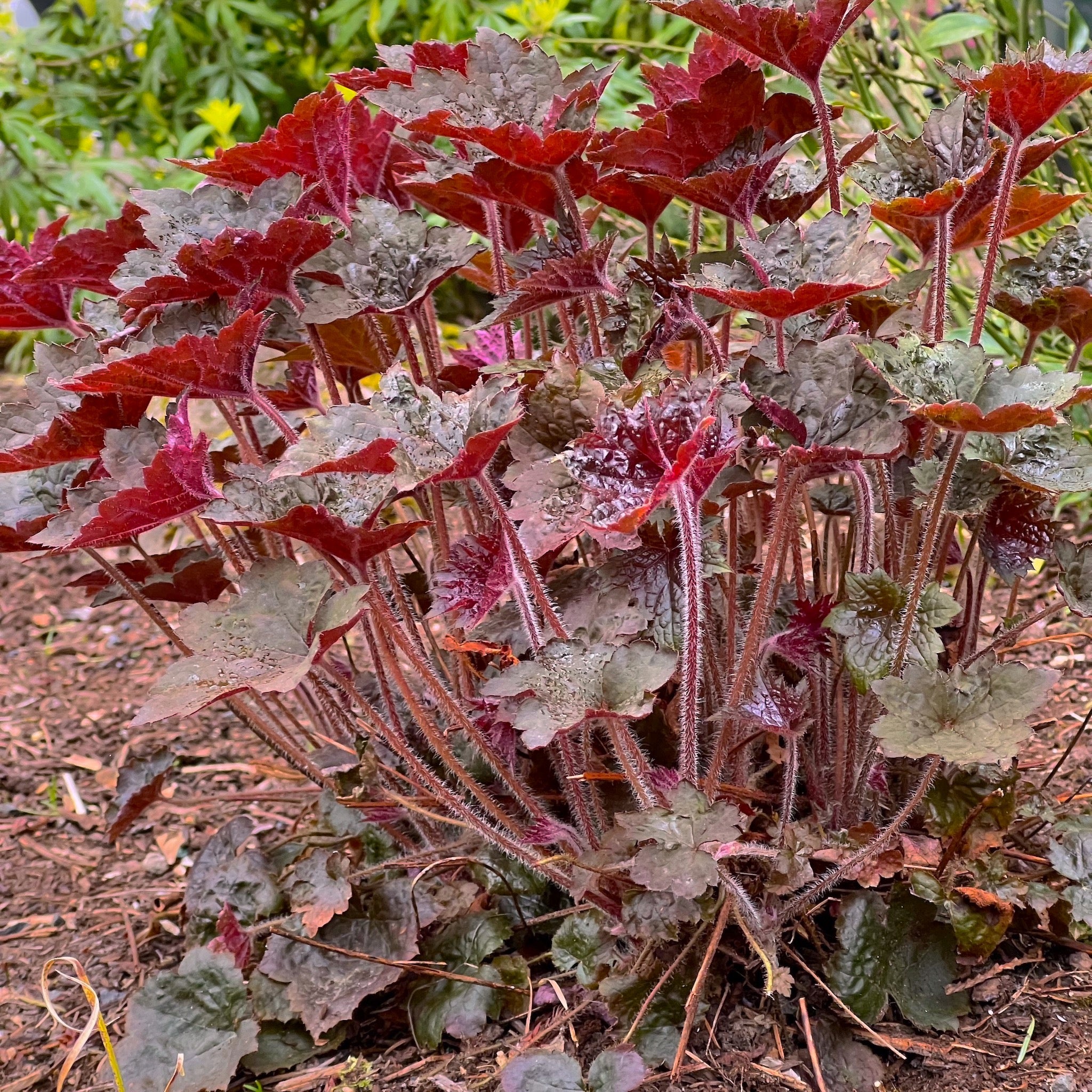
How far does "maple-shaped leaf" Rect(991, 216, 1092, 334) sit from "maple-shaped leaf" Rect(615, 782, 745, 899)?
2.24 ft

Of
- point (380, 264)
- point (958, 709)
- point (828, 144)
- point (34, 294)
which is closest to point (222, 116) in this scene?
point (34, 294)

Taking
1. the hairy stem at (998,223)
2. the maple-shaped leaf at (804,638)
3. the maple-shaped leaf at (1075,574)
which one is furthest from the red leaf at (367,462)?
the maple-shaped leaf at (1075,574)

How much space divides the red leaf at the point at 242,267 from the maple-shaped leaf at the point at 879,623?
68 cm

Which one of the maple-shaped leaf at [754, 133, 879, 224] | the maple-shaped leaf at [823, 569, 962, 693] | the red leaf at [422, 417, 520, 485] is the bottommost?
the maple-shaped leaf at [823, 569, 962, 693]

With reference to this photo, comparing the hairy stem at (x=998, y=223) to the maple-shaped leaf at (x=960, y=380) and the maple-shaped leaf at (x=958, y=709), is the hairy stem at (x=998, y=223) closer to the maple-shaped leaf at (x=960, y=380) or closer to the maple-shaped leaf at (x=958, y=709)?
the maple-shaped leaf at (x=960, y=380)

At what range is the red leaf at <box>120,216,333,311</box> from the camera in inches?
42.8

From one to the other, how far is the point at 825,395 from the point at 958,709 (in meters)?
0.35

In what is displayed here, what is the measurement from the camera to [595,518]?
0.93 meters

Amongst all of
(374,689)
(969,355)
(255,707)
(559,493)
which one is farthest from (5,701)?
(969,355)

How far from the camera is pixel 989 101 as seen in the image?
1058 millimetres

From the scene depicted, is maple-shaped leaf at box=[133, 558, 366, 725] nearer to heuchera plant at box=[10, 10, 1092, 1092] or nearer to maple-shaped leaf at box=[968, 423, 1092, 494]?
heuchera plant at box=[10, 10, 1092, 1092]

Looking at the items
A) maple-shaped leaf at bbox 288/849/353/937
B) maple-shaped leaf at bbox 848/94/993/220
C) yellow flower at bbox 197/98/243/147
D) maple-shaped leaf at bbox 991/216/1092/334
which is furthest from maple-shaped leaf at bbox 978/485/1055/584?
yellow flower at bbox 197/98/243/147

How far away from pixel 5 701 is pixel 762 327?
6.46 feet

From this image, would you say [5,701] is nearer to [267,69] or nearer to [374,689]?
[374,689]
